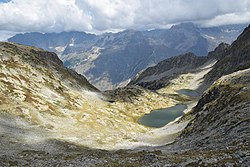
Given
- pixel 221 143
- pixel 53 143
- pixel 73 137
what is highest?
pixel 73 137

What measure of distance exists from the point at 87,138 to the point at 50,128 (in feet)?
45.1

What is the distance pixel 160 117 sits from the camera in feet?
565

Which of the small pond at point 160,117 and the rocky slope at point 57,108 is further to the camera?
the small pond at point 160,117

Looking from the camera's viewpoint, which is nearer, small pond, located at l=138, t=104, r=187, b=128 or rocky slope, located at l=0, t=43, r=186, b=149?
rocky slope, located at l=0, t=43, r=186, b=149

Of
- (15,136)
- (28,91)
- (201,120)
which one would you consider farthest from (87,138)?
(28,91)

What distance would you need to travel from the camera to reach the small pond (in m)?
154

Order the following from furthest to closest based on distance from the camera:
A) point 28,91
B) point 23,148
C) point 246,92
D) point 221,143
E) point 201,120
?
point 28,91 → point 201,120 → point 246,92 → point 23,148 → point 221,143

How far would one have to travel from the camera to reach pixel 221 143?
50938mm

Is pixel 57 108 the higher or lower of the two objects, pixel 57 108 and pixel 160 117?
the lower

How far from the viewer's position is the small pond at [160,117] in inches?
6073

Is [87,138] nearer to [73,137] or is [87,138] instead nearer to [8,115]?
[73,137]

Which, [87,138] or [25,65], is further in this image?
[25,65]

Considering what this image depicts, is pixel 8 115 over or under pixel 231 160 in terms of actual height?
over

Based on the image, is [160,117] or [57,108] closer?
[57,108]
